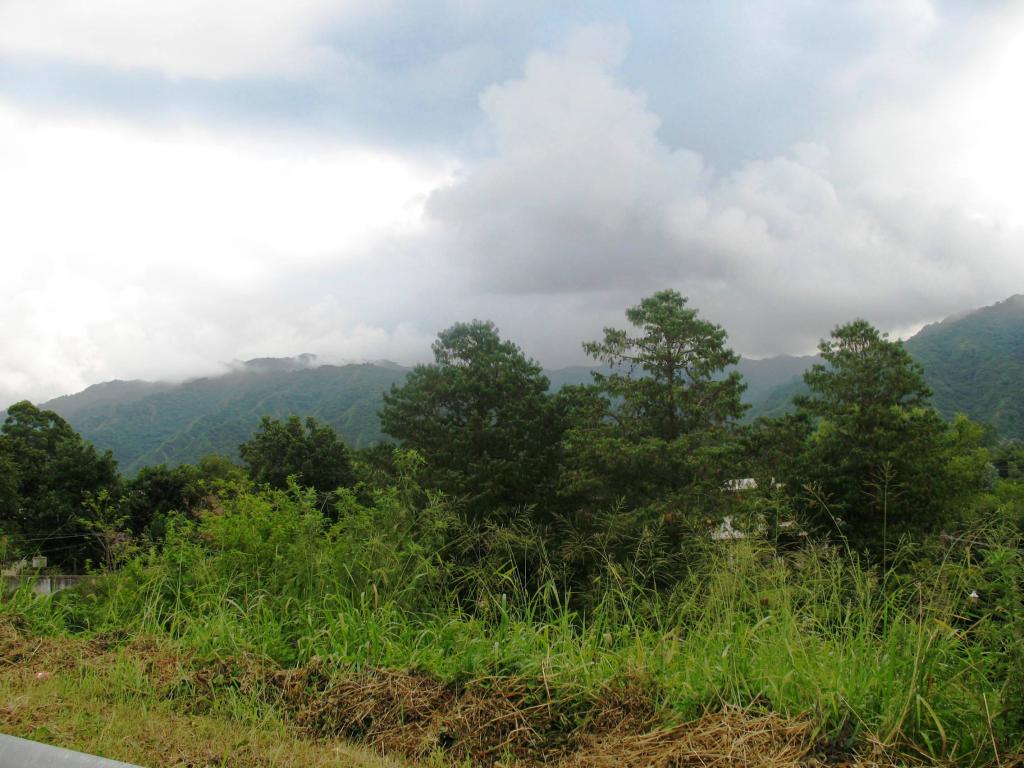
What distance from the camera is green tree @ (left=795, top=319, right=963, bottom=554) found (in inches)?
1017

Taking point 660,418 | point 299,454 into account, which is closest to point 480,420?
point 660,418

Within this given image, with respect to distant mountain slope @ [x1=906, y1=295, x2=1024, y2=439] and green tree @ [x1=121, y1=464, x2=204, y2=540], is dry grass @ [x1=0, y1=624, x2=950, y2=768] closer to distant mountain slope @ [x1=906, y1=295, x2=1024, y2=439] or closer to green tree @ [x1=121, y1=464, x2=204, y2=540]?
green tree @ [x1=121, y1=464, x2=204, y2=540]

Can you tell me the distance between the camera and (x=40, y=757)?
2.29m

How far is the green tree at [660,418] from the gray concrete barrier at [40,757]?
71.4 ft

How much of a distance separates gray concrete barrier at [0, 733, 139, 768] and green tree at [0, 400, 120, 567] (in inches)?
1404

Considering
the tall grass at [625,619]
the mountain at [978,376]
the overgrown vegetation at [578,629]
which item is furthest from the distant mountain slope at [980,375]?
the tall grass at [625,619]

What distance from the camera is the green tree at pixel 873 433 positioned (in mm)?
25844

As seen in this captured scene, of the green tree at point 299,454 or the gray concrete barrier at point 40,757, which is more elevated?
the gray concrete barrier at point 40,757

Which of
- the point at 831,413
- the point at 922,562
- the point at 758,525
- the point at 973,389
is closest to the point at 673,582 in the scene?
the point at 758,525

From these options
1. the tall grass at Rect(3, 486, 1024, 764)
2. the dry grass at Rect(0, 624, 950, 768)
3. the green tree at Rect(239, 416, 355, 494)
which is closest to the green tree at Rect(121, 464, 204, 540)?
the green tree at Rect(239, 416, 355, 494)

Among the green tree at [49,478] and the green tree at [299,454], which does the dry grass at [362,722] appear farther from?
the green tree at [299,454]

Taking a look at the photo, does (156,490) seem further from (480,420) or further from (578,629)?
(578,629)

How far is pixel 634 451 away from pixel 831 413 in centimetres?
1010

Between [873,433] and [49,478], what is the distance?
Result: 3784 cm
